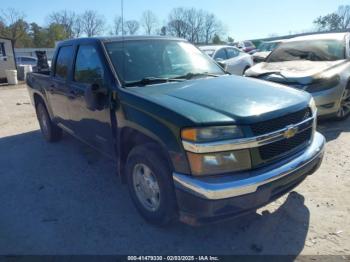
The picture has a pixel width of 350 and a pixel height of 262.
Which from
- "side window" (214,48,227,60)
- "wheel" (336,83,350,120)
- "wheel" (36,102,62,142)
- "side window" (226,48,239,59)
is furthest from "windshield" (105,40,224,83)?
"side window" (226,48,239,59)

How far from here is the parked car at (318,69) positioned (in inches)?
227

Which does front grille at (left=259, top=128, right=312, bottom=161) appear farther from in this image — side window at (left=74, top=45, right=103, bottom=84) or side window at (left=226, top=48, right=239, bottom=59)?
side window at (left=226, top=48, right=239, bottom=59)

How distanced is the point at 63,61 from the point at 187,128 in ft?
10.3

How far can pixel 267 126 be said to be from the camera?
2627 millimetres

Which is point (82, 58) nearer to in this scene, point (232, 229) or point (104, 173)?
point (104, 173)

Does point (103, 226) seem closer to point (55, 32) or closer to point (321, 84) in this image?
point (321, 84)

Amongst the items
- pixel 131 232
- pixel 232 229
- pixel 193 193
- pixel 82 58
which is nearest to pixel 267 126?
pixel 193 193

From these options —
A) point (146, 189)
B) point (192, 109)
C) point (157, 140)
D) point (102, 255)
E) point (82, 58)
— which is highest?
point (82, 58)

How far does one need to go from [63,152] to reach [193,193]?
12.2ft

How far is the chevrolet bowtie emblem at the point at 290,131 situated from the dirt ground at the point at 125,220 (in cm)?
94

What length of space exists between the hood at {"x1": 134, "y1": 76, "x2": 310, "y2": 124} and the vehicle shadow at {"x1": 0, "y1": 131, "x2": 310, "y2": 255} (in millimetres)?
1159

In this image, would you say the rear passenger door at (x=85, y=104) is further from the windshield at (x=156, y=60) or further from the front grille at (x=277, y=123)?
the front grille at (x=277, y=123)

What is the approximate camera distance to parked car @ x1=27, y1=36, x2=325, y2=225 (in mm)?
2484

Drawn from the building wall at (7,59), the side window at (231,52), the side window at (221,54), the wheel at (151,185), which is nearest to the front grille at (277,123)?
the wheel at (151,185)
